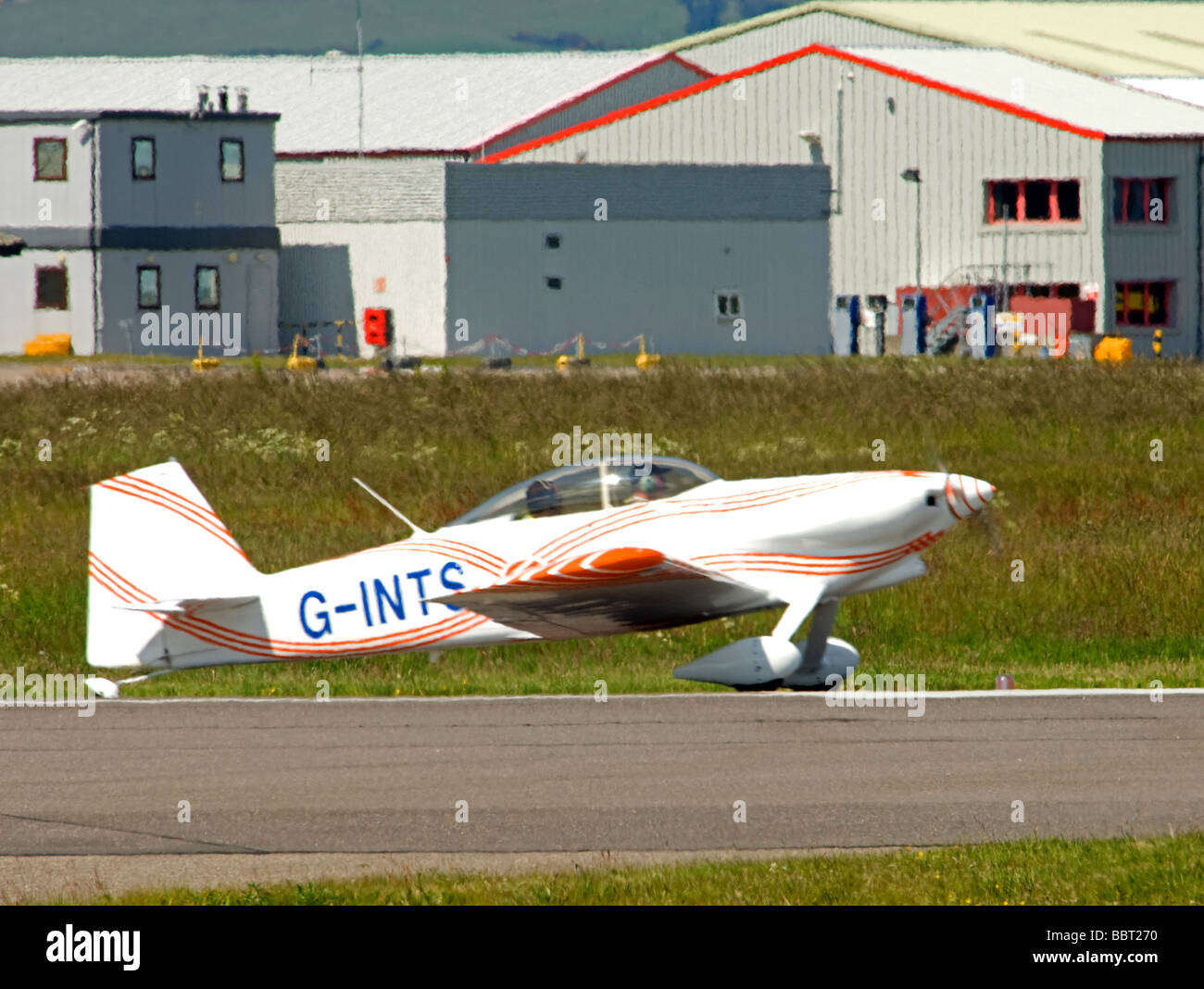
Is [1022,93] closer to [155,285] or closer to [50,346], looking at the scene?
[155,285]

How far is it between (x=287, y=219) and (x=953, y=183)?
72.1 ft

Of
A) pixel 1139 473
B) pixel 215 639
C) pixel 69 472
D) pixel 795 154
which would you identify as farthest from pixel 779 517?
pixel 795 154

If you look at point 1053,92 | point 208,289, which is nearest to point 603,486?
point 208,289

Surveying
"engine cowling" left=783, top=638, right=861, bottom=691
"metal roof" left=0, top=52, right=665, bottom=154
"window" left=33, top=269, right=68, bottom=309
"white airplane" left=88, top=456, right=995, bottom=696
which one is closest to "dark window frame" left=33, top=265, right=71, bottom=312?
"window" left=33, top=269, right=68, bottom=309

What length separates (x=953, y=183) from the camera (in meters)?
58.8

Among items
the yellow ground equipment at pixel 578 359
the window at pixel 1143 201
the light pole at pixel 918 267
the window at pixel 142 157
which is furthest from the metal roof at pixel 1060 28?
the window at pixel 142 157

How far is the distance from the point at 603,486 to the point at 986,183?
47.2 m

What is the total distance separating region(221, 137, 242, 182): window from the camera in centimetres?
5753

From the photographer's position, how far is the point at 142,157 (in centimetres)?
5612

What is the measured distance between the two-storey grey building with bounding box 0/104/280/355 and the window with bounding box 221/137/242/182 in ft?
0.09

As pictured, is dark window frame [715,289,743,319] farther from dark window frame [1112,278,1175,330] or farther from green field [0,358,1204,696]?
green field [0,358,1204,696]

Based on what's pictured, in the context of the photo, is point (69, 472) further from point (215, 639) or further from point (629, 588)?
point (629, 588)

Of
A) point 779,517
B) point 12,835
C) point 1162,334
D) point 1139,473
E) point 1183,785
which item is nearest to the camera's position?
point 12,835
